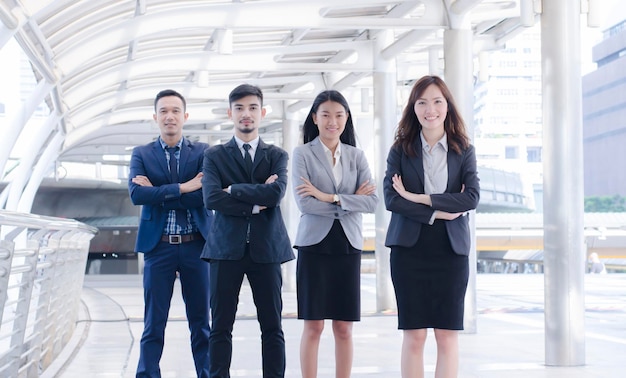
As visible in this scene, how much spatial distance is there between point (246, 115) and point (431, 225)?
1.08m

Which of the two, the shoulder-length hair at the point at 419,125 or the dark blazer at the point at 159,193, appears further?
the dark blazer at the point at 159,193

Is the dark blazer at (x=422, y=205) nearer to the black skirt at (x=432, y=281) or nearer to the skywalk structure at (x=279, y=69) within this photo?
→ the black skirt at (x=432, y=281)

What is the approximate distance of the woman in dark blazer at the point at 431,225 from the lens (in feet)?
15.2

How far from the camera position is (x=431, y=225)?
183 inches

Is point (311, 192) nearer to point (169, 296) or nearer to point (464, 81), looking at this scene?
point (169, 296)

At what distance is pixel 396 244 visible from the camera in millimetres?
4645

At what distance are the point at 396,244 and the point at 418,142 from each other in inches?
19.9

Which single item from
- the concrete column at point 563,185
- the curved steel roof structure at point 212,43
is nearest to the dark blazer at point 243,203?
the concrete column at point 563,185

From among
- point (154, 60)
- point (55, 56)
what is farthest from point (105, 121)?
point (55, 56)

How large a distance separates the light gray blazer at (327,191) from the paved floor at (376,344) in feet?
6.18

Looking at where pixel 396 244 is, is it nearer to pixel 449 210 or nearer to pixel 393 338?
pixel 449 210

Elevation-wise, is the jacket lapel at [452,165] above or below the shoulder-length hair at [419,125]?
below

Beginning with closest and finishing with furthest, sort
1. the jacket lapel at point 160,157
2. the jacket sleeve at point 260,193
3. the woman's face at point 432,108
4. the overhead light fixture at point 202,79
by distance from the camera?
the woman's face at point 432,108 < the jacket sleeve at point 260,193 < the jacket lapel at point 160,157 < the overhead light fixture at point 202,79

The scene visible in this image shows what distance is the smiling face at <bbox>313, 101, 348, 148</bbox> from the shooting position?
505 cm
